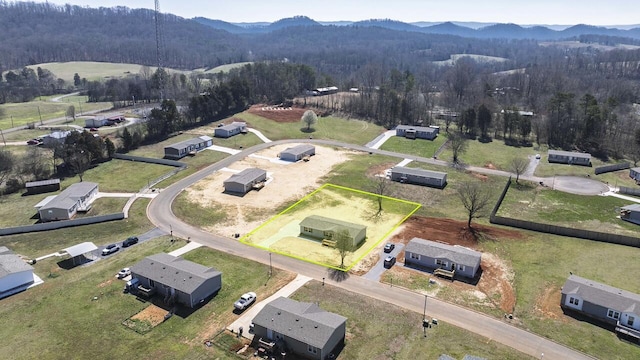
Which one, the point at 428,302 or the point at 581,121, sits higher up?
the point at 581,121

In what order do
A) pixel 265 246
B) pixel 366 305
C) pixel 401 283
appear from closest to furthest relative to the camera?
pixel 366 305 → pixel 401 283 → pixel 265 246

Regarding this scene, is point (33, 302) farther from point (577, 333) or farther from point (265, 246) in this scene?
point (577, 333)

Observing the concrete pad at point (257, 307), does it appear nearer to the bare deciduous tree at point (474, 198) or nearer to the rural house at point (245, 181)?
the bare deciduous tree at point (474, 198)

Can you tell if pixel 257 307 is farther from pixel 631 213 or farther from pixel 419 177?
pixel 631 213

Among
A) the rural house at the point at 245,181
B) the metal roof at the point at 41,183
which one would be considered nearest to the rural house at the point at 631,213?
the rural house at the point at 245,181

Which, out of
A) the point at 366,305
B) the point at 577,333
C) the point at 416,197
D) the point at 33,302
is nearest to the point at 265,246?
the point at 366,305

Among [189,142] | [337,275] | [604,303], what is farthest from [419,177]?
[189,142]

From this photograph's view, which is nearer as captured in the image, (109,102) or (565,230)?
(565,230)
